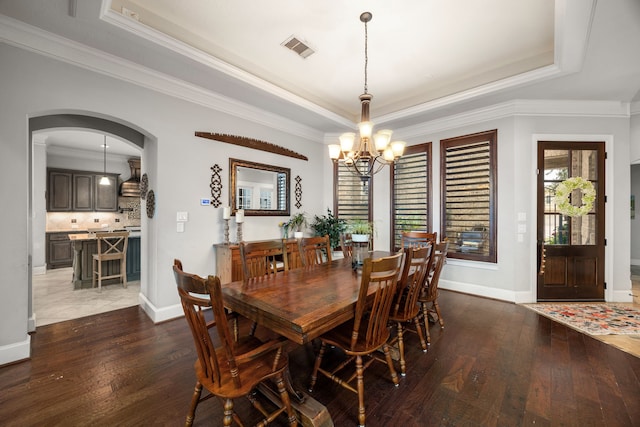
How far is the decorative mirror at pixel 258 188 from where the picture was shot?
3.96 metres

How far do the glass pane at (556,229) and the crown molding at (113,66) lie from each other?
180 inches

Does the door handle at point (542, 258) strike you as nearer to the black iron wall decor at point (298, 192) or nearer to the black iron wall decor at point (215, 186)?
the black iron wall decor at point (298, 192)

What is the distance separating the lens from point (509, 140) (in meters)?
4.00

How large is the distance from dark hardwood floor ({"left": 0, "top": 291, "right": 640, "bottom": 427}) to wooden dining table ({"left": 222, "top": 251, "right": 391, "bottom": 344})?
720 mm

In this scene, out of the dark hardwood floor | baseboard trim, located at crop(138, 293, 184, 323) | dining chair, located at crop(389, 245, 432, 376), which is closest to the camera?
the dark hardwood floor

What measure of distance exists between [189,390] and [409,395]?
5.28 ft

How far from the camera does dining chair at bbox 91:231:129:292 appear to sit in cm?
457

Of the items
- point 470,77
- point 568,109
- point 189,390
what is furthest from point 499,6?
point 189,390

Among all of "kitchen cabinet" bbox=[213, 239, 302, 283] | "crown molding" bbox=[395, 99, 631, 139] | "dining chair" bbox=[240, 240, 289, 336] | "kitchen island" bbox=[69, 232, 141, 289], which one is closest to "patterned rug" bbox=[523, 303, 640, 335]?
"crown molding" bbox=[395, 99, 631, 139]

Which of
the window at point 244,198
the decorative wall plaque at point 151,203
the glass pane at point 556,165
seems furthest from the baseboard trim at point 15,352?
the glass pane at point 556,165

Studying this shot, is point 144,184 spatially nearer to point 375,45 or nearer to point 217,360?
point 217,360

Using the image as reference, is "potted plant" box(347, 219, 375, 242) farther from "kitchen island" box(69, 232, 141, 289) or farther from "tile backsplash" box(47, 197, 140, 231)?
"tile backsplash" box(47, 197, 140, 231)

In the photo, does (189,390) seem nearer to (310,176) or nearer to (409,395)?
(409,395)

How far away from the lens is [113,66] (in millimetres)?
2863
